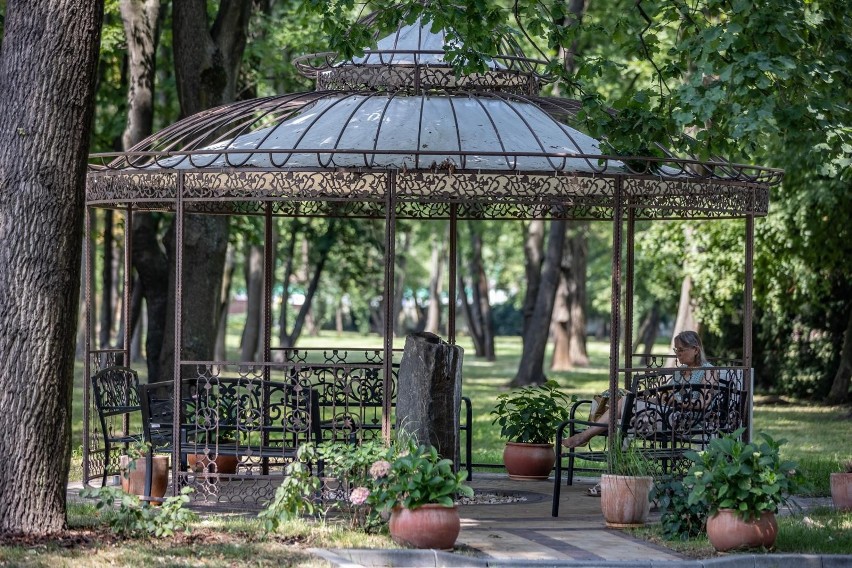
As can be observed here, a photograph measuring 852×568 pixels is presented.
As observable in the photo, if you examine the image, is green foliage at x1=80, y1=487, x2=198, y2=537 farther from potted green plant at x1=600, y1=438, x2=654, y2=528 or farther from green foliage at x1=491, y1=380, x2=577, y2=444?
green foliage at x1=491, y1=380, x2=577, y2=444

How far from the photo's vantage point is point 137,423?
65.0 feet

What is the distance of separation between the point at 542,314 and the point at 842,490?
1609 centimetres

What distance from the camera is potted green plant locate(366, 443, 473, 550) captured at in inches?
311

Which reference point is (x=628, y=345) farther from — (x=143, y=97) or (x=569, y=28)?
(x=143, y=97)

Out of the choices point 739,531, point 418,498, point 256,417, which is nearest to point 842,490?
point 739,531

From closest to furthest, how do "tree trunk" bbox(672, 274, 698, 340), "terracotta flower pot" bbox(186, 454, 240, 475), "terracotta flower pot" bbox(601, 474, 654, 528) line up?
"terracotta flower pot" bbox(601, 474, 654, 528), "terracotta flower pot" bbox(186, 454, 240, 475), "tree trunk" bbox(672, 274, 698, 340)

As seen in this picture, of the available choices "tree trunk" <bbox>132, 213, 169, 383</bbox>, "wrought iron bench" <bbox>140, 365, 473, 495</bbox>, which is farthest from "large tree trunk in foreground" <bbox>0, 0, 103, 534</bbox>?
"tree trunk" <bbox>132, 213, 169, 383</bbox>

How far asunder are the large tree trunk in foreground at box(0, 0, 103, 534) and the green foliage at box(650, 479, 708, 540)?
4.02m

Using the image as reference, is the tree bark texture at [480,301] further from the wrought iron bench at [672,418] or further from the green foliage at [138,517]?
the green foliage at [138,517]

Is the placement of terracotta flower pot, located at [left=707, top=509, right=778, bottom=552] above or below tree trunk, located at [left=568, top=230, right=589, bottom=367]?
below

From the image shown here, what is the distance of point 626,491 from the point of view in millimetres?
8969

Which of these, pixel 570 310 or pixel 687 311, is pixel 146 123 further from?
pixel 570 310

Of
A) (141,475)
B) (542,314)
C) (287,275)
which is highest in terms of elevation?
(287,275)

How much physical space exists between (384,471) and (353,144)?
10.0 feet
